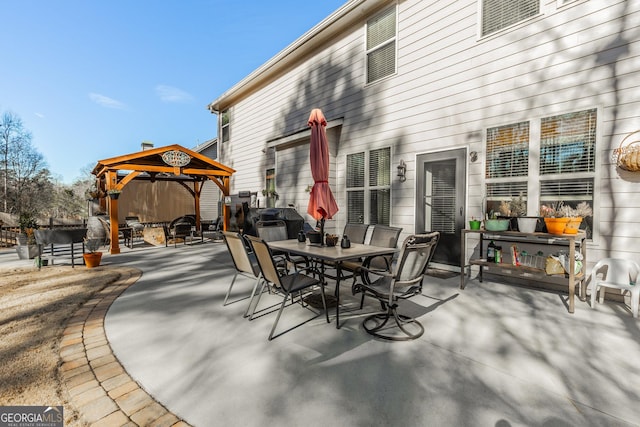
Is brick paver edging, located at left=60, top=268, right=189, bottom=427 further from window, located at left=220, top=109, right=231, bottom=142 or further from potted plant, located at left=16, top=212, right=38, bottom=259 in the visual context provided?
window, located at left=220, top=109, right=231, bottom=142

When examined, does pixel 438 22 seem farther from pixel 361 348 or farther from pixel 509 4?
pixel 361 348

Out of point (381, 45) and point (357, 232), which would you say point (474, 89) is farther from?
point (357, 232)

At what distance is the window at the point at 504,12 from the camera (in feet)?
13.4

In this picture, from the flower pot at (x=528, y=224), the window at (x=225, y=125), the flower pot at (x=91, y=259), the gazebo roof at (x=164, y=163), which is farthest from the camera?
the window at (x=225, y=125)

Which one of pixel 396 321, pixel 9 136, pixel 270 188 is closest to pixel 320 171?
pixel 396 321

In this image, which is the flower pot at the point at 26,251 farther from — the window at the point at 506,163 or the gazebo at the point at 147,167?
the window at the point at 506,163

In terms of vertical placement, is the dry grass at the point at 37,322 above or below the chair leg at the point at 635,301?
below

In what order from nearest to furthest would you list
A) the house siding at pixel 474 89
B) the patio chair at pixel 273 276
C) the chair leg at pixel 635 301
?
1. the patio chair at pixel 273 276
2. the chair leg at pixel 635 301
3. the house siding at pixel 474 89

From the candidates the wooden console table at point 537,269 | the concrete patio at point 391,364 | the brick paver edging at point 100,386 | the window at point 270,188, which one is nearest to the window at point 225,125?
the window at point 270,188

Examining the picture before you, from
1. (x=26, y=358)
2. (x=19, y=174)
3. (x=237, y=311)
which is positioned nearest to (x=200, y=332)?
(x=237, y=311)

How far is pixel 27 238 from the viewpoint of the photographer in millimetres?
6184

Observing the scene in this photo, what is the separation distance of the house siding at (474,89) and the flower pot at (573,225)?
65cm

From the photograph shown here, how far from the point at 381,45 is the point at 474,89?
2.38 m

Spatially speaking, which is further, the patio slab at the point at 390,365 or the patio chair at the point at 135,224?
the patio chair at the point at 135,224
